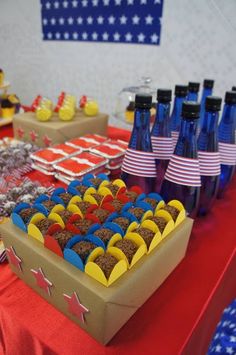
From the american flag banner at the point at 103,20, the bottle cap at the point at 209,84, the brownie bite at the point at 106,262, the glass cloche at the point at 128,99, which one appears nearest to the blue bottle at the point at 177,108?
the bottle cap at the point at 209,84

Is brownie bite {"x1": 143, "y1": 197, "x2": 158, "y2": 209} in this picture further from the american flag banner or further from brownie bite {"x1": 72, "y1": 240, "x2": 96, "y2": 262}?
the american flag banner

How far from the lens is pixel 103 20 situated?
236 cm

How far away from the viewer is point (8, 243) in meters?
0.62

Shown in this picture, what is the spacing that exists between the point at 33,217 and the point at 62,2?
2519 mm

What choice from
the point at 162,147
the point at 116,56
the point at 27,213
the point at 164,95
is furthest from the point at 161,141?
the point at 116,56

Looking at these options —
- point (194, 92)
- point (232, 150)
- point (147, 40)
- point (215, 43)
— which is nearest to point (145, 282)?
point (232, 150)

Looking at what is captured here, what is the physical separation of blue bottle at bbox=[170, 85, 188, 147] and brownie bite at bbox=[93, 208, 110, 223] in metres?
0.41

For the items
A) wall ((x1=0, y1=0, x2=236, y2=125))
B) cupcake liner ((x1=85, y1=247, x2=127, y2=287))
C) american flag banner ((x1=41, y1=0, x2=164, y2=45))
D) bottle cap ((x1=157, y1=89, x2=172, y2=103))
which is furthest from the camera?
american flag banner ((x1=41, y1=0, x2=164, y2=45))

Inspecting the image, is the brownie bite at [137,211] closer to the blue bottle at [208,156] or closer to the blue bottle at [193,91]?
the blue bottle at [208,156]

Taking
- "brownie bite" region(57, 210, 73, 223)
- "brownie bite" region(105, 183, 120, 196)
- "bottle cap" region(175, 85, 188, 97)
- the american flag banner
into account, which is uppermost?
the american flag banner

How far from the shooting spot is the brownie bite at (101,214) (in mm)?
624

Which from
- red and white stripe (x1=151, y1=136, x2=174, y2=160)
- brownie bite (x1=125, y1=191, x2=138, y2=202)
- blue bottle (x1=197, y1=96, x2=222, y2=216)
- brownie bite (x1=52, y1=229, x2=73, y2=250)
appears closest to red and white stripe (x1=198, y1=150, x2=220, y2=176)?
blue bottle (x1=197, y1=96, x2=222, y2=216)

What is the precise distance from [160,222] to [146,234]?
56mm

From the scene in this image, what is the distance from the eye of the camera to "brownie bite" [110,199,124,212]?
66cm
